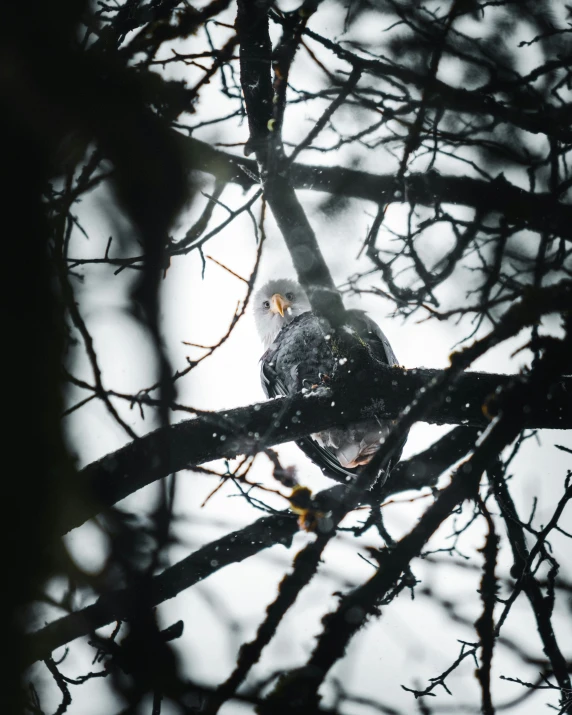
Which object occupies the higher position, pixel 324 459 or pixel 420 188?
pixel 420 188

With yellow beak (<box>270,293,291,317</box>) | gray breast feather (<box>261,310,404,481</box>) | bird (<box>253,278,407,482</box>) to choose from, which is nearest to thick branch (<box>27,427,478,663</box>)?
bird (<box>253,278,407,482</box>)

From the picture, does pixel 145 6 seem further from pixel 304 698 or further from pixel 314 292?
pixel 304 698

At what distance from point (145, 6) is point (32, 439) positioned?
6.43ft

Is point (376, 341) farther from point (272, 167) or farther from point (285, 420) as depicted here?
point (272, 167)

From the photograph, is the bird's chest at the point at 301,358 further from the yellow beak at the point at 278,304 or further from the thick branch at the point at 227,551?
the thick branch at the point at 227,551

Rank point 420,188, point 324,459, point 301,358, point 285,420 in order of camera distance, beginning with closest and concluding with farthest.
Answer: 1. point 285,420
2. point 420,188
3. point 324,459
4. point 301,358

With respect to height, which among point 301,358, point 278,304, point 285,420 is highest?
point 278,304

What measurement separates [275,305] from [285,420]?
218 centimetres

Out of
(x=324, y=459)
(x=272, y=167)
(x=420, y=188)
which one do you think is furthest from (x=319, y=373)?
(x=272, y=167)

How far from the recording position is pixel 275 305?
4.28m

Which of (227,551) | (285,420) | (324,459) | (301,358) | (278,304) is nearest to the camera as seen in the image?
(285,420)

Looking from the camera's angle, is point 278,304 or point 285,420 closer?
point 285,420

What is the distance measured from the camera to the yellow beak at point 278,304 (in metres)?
4.21

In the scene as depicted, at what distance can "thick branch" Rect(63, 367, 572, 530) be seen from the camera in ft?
6.46
